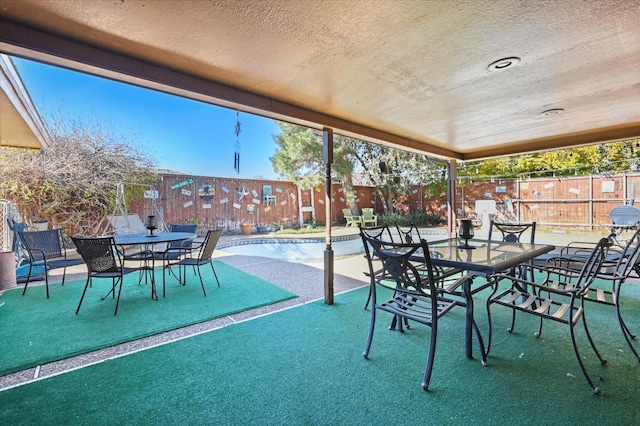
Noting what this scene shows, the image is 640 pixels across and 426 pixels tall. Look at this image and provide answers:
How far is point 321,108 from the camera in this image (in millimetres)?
3082

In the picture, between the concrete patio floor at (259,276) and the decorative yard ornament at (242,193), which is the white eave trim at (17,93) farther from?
the decorative yard ornament at (242,193)

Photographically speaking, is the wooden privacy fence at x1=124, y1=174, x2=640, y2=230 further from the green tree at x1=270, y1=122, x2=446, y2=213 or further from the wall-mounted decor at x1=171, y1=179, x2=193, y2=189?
the green tree at x1=270, y1=122, x2=446, y2=213

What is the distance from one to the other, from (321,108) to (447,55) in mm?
1362

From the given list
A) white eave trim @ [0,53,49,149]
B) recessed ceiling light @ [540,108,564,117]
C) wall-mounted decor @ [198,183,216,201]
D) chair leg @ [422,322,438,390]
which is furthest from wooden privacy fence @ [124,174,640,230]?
chair leg @ [422,322,438,390]

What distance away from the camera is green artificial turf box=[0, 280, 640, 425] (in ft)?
5.18

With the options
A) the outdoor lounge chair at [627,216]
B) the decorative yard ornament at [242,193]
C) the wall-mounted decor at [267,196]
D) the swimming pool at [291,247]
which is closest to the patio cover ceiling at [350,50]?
the outdoor lounge chair at [627,216]

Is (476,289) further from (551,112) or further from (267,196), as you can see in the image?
(267,196)

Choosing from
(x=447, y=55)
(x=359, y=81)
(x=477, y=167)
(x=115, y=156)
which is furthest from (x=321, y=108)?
(x=477, y=167)

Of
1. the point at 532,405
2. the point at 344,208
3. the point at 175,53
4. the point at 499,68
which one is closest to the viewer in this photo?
the point at 532,405

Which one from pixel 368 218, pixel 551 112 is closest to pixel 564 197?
pixel 368 218

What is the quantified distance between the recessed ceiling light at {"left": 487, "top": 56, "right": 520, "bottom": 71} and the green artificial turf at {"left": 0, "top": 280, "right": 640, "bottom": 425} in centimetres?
214

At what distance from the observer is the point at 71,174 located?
630 centimetres

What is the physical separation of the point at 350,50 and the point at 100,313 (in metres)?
3.40

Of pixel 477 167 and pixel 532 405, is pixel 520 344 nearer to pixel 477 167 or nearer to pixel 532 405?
pixel 532 405
